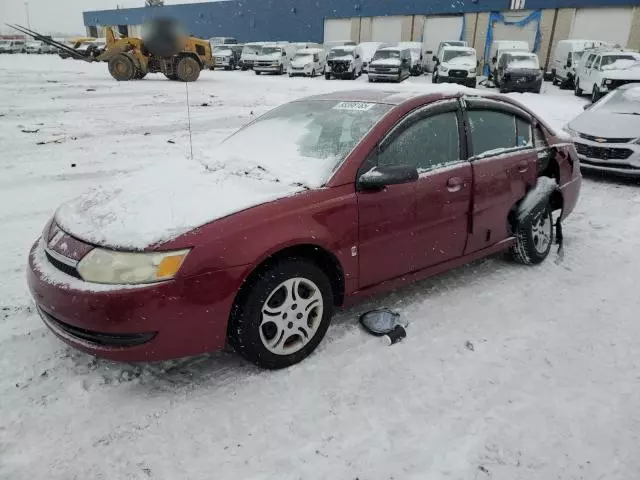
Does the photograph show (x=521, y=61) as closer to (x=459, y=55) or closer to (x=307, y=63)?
(x=459, y=55)

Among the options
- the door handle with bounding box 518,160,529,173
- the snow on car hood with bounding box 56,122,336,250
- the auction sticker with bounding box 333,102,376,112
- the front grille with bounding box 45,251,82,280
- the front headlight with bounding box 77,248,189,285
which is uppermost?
the auction sticker with bounding box 333,102,376,112

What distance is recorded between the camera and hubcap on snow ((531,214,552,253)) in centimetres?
427

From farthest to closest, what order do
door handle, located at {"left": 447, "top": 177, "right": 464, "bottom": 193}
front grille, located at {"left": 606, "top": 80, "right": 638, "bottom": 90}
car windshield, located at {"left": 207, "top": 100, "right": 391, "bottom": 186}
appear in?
front grille, located at {"left": 606, "top": 80, "right": 638, "bottom": 90} < door handle, located at {"left": 447, "top": 177, "right": 464, "bottom": 193} < car windshield, located at {"left": 207, "top": 100, "right": 391, "bottom": 186}

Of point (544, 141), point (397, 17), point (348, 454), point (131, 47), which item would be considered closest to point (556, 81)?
point (397, 17)

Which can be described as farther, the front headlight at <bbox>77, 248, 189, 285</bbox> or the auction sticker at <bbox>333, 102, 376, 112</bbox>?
the auction sticker at <bbox>333, 102, 376, 112</bbox>

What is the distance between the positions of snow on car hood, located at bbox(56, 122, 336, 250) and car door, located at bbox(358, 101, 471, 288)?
42 centimetres

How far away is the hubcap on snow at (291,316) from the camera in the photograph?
109 inches

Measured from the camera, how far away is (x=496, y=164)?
3.83m

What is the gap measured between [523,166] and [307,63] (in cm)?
2295

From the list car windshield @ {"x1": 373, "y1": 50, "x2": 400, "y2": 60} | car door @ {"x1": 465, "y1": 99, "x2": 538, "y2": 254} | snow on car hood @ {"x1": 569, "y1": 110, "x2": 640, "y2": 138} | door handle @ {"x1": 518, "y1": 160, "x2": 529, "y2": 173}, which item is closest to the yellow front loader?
car windshield @ {"x1": 373, "y1": 50, "x2": 400, "y2": 60}

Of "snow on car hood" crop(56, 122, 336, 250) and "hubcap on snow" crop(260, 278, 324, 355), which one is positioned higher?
"snow on car hood" crop(56, 122, 336, 250)

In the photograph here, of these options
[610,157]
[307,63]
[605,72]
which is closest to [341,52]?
[307,63]

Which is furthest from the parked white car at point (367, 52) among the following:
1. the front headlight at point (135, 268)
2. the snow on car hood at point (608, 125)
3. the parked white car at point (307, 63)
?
the front headlight at point (135, 268)

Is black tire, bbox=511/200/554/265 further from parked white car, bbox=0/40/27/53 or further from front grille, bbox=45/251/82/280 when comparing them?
parked white car, bbox=0/40/27/53
